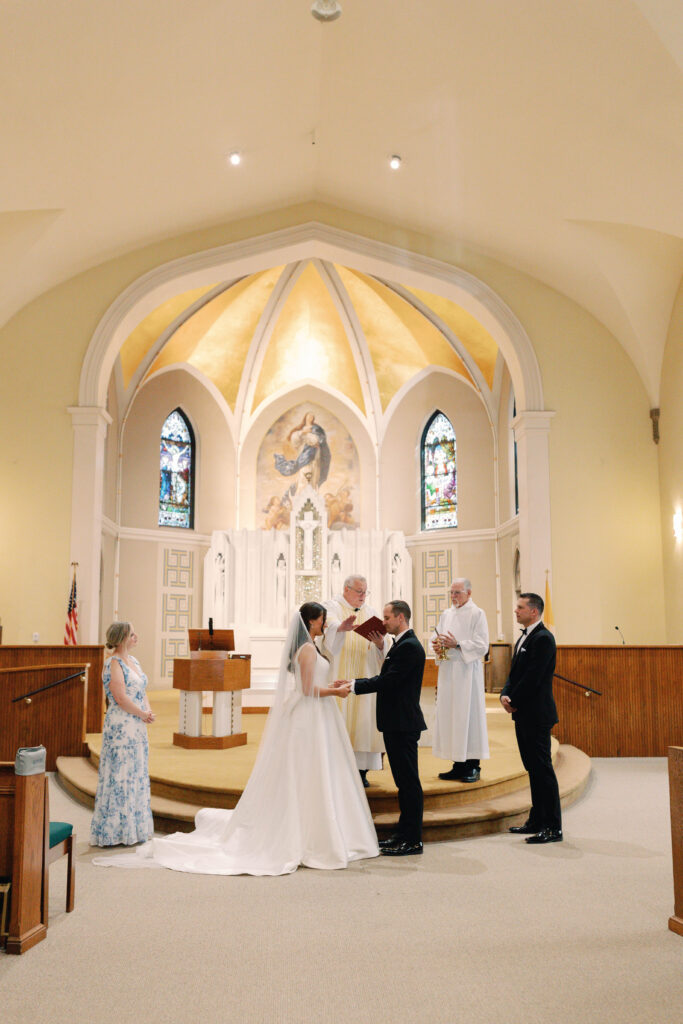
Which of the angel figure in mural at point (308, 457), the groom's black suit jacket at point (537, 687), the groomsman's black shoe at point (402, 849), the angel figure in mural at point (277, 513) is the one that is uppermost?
the angel figure in mural at point (308, 457)

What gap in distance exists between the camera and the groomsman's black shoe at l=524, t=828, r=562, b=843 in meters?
5.68

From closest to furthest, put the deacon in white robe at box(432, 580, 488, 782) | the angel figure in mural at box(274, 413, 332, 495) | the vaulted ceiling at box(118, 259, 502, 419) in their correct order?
1. the deacon in white robe at box(432, 580, 488, 782)
2. the vaulted ceiling at box(118, 259, 502, 419)
3. the angel figure in mural at box(274, 413, 332, 495)

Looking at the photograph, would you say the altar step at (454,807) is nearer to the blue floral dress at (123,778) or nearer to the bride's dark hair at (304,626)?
the blue floral dress at (123,778)

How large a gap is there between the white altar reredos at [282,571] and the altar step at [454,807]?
8.91 m

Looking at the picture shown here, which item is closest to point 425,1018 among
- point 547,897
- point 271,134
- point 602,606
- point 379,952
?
point 379,952

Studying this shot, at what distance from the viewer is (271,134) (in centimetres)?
1069

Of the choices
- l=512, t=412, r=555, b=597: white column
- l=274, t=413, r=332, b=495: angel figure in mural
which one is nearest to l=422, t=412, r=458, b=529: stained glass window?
l=274, t=413, r=332, b=495: angel figure in mural

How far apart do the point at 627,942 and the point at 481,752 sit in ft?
9.31

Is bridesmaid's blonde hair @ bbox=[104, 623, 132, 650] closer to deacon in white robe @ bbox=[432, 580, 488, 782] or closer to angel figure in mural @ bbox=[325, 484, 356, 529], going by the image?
deacon in white robe @ bbox=[432, 580, 488, 782]

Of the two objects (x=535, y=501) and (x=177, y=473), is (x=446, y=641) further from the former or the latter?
(x=177, y=473)

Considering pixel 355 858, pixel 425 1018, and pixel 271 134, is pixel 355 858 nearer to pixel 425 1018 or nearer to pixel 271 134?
pixel 425 1018

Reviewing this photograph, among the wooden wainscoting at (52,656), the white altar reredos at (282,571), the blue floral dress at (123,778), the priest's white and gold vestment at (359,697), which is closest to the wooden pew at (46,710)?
the wooden wainscoting at (52,656)

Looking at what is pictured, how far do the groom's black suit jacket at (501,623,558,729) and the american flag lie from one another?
6.91 meters

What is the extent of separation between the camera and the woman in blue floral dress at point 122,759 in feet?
18.3
